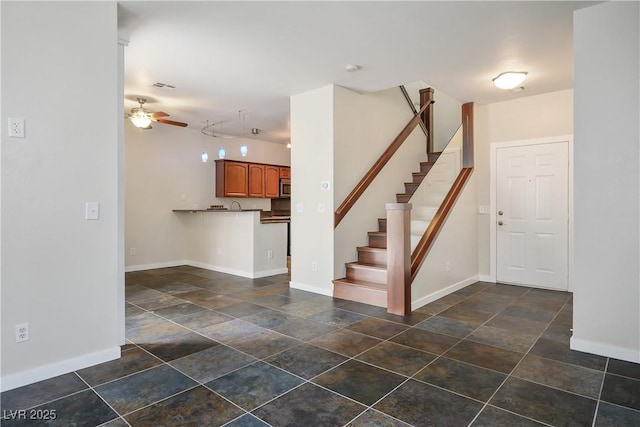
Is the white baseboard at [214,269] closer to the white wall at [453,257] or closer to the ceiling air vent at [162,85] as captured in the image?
the white wall at [453,257]

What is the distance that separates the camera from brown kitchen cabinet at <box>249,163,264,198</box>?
8.36 metres

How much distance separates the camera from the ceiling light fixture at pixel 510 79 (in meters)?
4.25

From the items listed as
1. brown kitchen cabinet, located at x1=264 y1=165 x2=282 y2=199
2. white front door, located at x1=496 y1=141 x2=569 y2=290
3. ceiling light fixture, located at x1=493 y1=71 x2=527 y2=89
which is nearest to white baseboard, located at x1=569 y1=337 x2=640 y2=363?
white front door, located at x1=496 y1=141 x2=569 y2=290

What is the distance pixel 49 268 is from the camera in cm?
243

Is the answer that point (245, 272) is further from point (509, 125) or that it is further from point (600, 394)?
point (600, 394)

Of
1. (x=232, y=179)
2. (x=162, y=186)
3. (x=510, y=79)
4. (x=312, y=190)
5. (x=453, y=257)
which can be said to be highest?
(x=510, y=79)

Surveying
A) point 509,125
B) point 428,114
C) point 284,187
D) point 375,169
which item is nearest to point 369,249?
point 375,169

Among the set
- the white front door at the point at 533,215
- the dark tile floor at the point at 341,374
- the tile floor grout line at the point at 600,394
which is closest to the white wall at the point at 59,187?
the dark tile floor at the point at 341,374

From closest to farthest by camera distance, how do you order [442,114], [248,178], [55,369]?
1. [55,369]
2. [442,114]
3. [248,178]

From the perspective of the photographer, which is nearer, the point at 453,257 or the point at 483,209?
the point at 453,257

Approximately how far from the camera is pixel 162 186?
7.07 metres

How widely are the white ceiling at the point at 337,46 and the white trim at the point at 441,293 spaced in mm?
2659

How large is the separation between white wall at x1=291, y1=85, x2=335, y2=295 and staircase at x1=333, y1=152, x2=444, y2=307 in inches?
10.7

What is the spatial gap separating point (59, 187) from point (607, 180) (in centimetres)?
396
